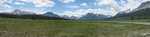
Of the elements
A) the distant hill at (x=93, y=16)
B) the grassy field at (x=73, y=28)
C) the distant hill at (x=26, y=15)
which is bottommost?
the grassy field at (x=73, y=28)

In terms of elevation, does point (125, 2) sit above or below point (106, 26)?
above

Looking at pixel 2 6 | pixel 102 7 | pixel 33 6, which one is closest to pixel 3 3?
pixel 2 6

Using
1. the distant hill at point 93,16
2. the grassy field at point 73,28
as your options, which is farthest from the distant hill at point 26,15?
the distant hill at point 93,16

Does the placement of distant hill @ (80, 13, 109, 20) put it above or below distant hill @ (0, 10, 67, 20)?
below

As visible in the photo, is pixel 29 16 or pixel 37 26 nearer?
pixel 37 26

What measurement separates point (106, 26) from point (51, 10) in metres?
4.41

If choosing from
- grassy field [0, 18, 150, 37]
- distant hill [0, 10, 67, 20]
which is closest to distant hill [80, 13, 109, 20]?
grassy field [0, 18, 150, 37]

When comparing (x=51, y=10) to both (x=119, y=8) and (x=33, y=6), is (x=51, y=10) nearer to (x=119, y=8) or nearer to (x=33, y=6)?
(x=33, y=6)

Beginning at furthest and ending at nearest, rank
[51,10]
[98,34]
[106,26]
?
1. [51,10]
2. [106,26]
3. [98,34]

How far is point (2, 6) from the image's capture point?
23.3 meters

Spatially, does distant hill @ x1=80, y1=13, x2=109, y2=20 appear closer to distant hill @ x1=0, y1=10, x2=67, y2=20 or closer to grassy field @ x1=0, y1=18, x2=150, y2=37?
grassy field @ x1=0, y1=18, x2=150, y2=37

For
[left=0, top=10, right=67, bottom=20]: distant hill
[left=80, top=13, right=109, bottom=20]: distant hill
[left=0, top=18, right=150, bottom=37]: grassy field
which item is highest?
[left=0, top=10, right=67, bottom=20]: distant hill

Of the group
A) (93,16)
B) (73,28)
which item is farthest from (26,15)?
(93,16)

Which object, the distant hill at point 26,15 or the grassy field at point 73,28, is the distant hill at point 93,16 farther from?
the distant hill at point 26,15
